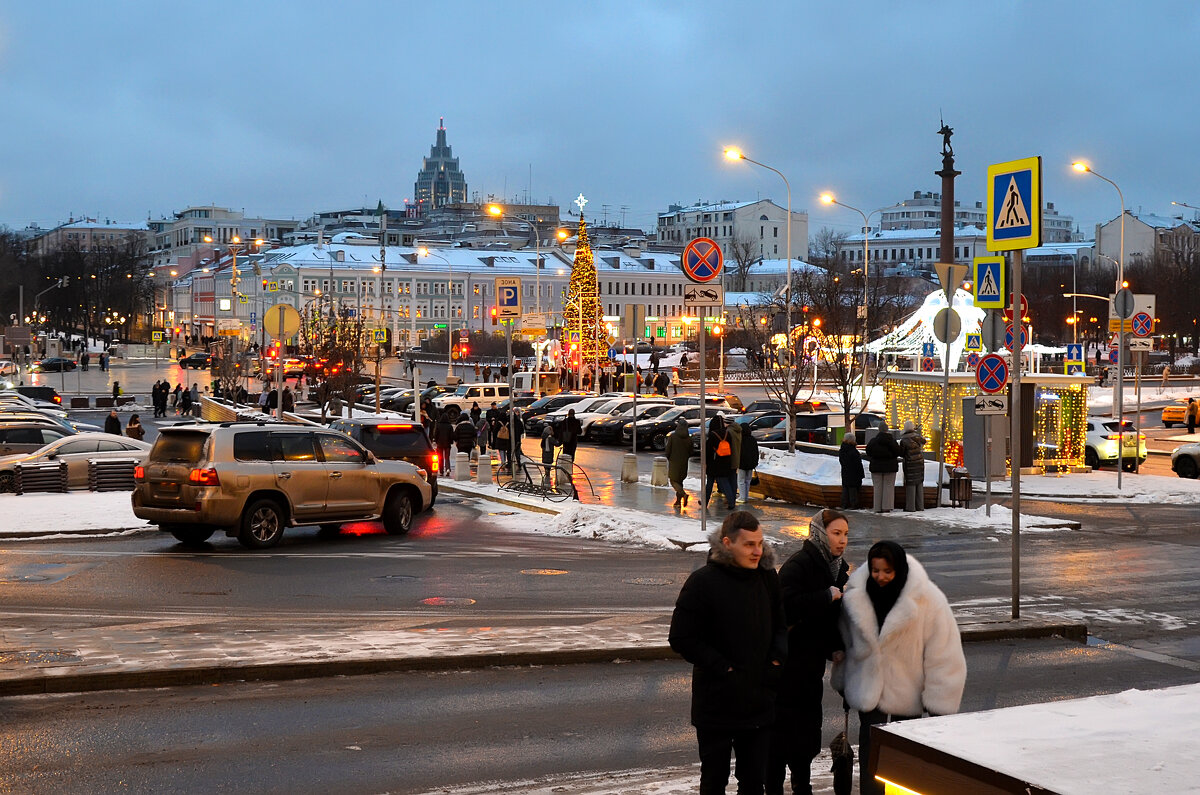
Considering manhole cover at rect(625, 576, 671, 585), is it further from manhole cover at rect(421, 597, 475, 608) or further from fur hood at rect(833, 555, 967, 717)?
fur hood at rect(833, 555, 967, 717)

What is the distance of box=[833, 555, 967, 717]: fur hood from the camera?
270 inches

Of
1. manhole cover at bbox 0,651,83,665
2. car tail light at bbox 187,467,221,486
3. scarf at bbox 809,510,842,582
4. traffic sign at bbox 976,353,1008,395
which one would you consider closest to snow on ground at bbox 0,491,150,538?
car tail light at bbox 187,467,221,486

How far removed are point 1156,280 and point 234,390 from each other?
8636cm

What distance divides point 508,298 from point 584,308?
127ft

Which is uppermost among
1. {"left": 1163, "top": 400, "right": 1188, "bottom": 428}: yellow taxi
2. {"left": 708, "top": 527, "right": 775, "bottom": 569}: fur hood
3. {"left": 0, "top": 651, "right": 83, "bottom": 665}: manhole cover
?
{"left": 708, "top": 527, "right": 775, "bottom": 569}: fur hood

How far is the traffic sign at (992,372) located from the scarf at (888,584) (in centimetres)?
1605

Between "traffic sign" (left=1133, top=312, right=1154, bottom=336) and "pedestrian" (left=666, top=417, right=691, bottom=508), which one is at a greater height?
"traffic sign" (left=1133, top=312, right=1154, bottom=336)

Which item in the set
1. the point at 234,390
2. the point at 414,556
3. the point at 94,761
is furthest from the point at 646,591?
the point at 234,390

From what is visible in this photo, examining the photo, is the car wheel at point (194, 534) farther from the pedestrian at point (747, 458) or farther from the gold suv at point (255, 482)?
the pedestrian at point (747, 458)

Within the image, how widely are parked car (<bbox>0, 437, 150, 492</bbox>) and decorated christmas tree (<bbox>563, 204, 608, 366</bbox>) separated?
4033 centimetres

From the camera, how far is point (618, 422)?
43688 mm

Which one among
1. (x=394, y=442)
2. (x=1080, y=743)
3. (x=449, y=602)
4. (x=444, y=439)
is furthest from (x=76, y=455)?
(x=1080, y=743)

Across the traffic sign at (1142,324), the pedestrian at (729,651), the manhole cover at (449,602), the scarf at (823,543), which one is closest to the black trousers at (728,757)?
the pedestrian at (729,651)

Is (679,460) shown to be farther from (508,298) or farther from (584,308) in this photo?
(584,308)
